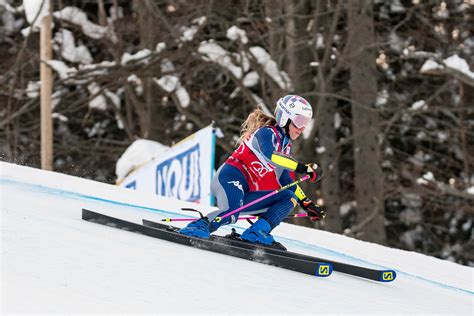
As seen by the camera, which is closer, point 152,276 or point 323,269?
point 152,276

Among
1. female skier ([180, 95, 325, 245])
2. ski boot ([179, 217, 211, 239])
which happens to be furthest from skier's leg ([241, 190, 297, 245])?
ski boot ([179, 217, 211, 239])

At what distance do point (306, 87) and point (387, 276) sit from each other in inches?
380

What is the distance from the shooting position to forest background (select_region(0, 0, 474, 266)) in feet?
53.7

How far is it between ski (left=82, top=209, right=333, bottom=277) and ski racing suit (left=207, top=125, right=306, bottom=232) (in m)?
0.25

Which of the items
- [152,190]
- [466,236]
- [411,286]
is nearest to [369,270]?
[411,286]

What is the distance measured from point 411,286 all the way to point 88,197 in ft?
10.9

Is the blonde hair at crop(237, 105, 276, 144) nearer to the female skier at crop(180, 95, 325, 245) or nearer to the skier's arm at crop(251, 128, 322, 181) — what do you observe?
the female skier at crop(180, 95, 325, 245)

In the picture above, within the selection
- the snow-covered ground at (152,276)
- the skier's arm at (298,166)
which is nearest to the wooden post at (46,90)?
the snow-covered ground at (152,276)

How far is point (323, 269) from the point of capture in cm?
682

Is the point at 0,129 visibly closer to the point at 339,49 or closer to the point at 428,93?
the point at 339,49

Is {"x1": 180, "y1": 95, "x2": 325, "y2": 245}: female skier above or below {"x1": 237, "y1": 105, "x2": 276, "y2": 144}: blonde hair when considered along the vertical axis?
below

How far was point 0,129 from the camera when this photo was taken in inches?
765

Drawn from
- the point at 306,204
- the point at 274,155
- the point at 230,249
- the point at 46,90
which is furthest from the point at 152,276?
the point at 46,90

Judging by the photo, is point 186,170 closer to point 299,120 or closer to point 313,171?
point 299,120
